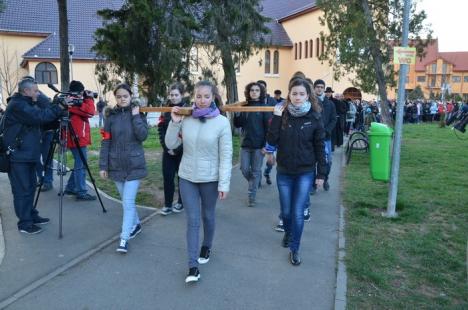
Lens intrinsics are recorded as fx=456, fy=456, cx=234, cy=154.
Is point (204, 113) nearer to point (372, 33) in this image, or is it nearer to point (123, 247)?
point (123, 247)

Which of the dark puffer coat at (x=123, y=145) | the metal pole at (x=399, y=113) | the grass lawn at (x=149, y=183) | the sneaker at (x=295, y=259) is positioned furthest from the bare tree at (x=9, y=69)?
the sneaker at (x=295, y=259)

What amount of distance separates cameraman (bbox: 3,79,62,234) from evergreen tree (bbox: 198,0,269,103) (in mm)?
5537

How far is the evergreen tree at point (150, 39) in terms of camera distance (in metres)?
8.95

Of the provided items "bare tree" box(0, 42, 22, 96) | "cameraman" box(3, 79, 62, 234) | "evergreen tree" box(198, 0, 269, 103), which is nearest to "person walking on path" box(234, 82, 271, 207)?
"cameraman" box(3, 79, 62, 234)

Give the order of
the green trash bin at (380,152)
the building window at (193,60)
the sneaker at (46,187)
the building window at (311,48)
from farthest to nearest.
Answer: the building window at (311,48), the building window at (193,60), the green trash bin at (380,152), the sneaker at (46,187)

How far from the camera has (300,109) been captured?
467 cm

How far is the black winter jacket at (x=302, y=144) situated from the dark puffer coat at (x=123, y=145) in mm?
1604

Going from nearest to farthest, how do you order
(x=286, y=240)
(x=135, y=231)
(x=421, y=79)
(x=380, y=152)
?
(x=286, y=240)
(x=135, y=231)
(x=380, y=152)
(x=421, y=79)

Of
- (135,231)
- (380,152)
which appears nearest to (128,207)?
(135,231)

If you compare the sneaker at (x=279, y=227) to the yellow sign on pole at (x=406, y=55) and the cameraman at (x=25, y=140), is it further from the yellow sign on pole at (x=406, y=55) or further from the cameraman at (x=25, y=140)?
the cameraman at (x=25, y=140)

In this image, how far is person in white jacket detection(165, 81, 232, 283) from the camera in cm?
432

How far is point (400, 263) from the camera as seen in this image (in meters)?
4.99

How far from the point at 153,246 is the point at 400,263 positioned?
9.11 ft

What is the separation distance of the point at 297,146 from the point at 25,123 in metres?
3.28
